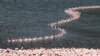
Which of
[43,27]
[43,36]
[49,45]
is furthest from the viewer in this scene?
[43,27]

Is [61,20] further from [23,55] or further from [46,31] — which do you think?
[23,55]

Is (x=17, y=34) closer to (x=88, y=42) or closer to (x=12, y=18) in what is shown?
(x=88, y=42)

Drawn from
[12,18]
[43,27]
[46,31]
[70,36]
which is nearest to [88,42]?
[70,36]

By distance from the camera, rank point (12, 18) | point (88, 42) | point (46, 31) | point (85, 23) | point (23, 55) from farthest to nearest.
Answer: point (12, 18), point (85, 23), point (46, 31), point (88, 42), point (23, 55)

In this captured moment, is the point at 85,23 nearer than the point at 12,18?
Yes

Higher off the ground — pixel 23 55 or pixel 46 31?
pixel 23 55

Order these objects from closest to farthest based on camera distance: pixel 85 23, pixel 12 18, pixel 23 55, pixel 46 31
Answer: pixel 23 55 < pixel 46 31 < pixel 85 23 < pixel 12 18

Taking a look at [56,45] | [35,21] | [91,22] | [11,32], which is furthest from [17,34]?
[91,22]

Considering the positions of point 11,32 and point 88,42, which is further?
point 11,32

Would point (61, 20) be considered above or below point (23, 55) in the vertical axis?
below
